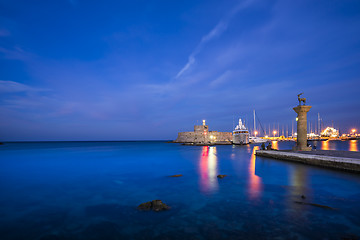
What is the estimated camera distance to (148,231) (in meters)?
5.48

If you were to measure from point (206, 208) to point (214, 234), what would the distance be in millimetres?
2233

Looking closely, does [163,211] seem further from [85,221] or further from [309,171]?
[309,171]

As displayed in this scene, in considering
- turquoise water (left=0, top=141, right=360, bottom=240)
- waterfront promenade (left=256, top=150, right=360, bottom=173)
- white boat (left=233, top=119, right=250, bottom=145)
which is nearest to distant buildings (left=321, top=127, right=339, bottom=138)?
white boat (left=233, top=119, right=250, bottom=145)

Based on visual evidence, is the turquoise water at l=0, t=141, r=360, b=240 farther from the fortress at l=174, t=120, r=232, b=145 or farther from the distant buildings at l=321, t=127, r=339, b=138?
the distant buildings at l=321, t=127, r=339, b=138

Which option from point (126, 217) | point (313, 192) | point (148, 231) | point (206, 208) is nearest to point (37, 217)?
point (126, 217)

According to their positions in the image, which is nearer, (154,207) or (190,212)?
(190,212)

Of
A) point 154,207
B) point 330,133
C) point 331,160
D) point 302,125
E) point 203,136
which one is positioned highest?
point 330,133

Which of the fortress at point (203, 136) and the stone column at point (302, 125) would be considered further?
the fortress at point (203, 136)

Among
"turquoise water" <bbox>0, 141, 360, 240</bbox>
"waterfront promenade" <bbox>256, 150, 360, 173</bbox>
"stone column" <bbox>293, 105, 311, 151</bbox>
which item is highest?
"stone column" <bbox>293, 105, 311, 151</bbox>

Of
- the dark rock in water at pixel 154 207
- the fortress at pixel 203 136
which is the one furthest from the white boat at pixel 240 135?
the dark rock in water at pixel 154 207

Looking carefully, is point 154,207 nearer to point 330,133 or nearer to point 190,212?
point 190,212

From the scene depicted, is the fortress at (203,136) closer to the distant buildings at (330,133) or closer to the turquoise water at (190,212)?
the distant buildings at (330,133)

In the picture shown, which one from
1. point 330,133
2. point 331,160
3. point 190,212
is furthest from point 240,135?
point 330,133

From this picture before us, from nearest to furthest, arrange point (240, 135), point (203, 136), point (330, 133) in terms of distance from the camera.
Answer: point (240, 135) < point (203, 136) < point (330, 133)
